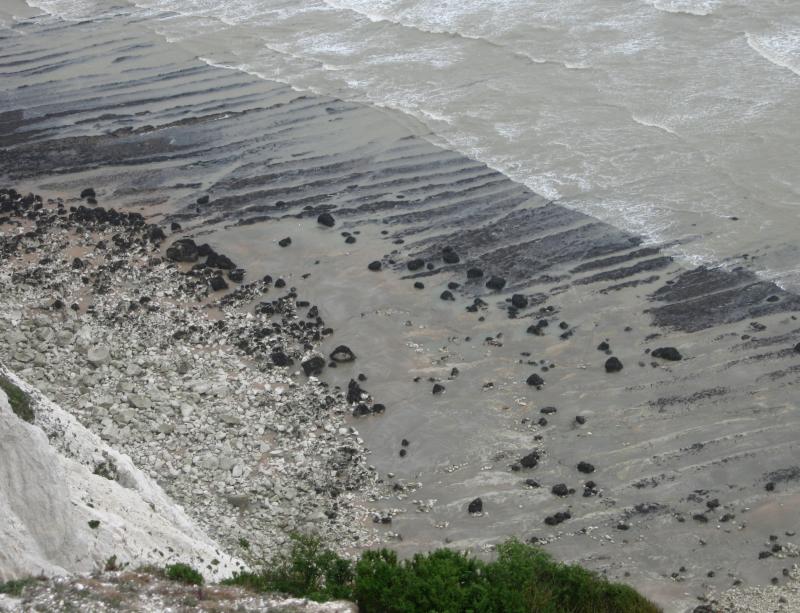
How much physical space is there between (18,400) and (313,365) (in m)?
8.67

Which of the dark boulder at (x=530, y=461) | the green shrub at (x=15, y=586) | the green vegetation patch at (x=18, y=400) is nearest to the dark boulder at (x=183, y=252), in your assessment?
the dark boulder at (x=530, y=461)

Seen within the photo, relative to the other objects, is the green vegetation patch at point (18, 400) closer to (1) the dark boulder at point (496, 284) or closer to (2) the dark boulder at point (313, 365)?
(2) the dark boulder at point (313, 365)

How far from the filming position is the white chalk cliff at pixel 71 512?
14.3 m

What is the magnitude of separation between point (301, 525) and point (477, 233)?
42.5 ft

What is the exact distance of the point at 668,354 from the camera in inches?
947

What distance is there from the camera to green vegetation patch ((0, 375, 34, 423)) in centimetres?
1644

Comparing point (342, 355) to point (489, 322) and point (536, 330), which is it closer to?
point (489, 322)

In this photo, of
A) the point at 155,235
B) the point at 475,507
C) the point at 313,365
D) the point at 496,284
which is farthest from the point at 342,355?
the point at 155,235

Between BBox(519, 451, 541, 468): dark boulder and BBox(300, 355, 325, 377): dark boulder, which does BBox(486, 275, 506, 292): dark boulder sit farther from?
BBox(519, 451, 541, 468): dark boulder

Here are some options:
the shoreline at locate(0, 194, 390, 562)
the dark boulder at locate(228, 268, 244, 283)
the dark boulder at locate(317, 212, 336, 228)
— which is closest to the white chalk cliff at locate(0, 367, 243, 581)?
the shoreline at locate(0, 194, 390, 562)

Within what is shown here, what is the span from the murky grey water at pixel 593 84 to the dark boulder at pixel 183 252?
10.5 metres

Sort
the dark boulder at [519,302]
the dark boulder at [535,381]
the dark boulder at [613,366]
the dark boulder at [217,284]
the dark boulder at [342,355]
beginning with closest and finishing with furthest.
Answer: the dark boulder at [535,381] < the dark boulder at [613,366] < the dark boulder at [342,355] < the dark boulder at [519,302] < the dark boulder at [217,284]

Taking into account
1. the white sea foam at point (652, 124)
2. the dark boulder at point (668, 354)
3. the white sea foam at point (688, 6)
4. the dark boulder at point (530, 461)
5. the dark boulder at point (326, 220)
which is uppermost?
the white sea foam at point (688, 6)

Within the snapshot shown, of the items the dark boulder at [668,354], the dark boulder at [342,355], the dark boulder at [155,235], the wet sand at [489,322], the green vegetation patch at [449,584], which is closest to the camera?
the green vegetation patch at [449,584]
